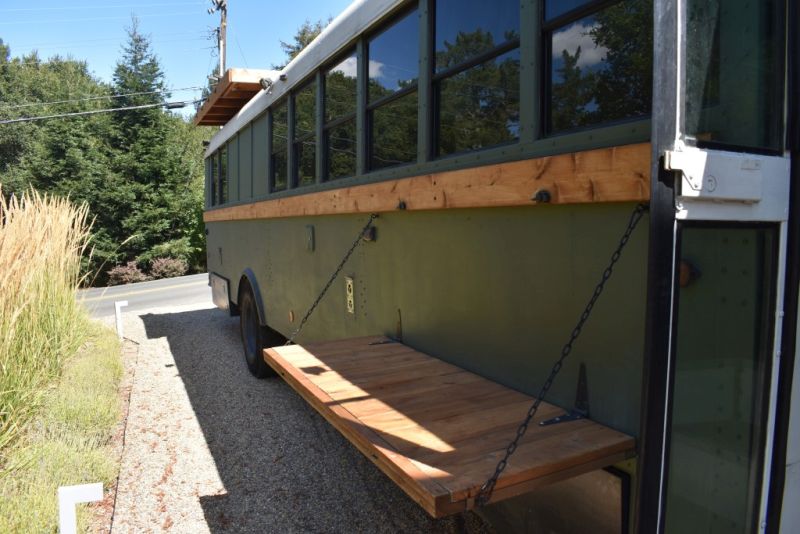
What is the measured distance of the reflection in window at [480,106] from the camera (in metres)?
2.41

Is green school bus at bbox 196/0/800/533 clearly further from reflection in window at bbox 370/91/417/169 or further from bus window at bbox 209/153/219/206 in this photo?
bus window at bbox 209/153/219/206

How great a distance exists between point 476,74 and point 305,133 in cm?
237

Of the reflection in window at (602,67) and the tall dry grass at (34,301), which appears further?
the tall dry grass at (34,301)

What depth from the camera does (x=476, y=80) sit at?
104 inches

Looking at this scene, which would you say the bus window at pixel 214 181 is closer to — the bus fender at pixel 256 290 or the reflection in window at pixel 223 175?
the reflection in window at pixel 223 175

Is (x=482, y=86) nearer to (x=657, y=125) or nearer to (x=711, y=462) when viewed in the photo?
(x=657, y=125)

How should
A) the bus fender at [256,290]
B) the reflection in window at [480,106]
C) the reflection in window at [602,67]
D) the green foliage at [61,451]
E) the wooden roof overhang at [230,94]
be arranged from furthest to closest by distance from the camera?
the wooden roof overhang at [230,94]
the bus fender at [256,290]
the green foliage at [61,451]
the reflection in window at [480,106]
the reflection in window at [602,67]

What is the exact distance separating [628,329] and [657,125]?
648 millimetres

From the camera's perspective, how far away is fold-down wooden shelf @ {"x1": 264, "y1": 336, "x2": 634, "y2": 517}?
1.74 meters

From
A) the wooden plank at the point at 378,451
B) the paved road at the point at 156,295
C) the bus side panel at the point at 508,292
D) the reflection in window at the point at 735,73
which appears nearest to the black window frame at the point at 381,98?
the bus side panel at the point at 508,292

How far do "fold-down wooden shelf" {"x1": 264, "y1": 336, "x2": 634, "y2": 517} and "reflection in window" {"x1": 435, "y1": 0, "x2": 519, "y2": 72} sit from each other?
4.53 ft

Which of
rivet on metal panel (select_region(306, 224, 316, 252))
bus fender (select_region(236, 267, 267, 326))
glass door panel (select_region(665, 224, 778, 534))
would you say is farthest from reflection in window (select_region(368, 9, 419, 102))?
bus fender (select_region(236, 267, 267, 326))

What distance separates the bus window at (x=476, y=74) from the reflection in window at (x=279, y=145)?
8.31ft

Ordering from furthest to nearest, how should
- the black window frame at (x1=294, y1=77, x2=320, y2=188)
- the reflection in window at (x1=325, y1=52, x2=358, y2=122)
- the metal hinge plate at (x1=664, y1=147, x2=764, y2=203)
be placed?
1. the black window frame at (x1=294, y1=77, x2=320, y2=188)
2. the reflection in window at (x1=325, y1=52, x2=358, y2=122)
3. the metal hinge plate at (x1=664, y1=147, x2=764, y2=203)
